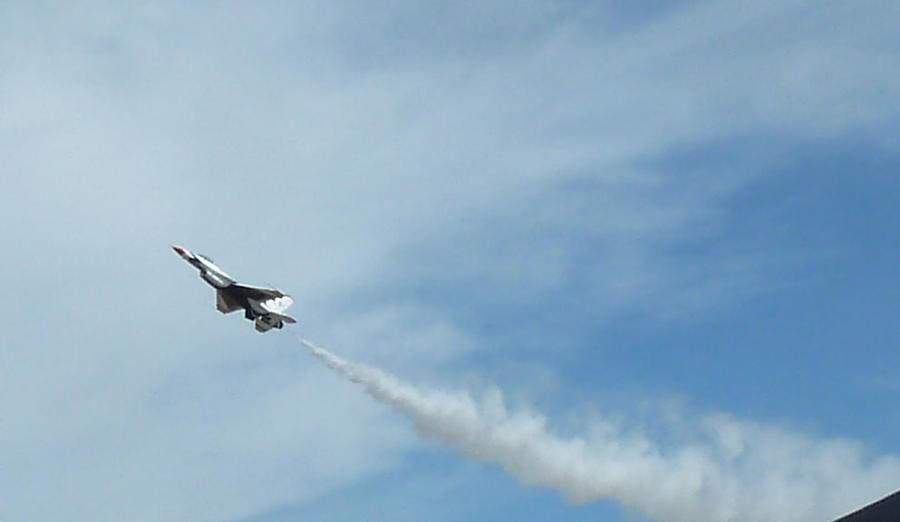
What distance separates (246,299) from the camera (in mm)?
174625

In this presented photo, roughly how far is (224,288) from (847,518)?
92.0 m

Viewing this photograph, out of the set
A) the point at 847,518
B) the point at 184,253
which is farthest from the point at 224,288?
the point at 847,518

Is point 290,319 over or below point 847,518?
over

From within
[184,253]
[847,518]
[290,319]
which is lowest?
[847,518]

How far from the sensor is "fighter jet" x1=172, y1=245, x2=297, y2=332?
174m

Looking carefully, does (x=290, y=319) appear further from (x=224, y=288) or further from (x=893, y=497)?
(x=893, y=497)

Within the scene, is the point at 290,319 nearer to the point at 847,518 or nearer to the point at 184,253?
the point at 184,253

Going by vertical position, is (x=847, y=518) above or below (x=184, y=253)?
below

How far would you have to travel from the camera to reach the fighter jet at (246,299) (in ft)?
571

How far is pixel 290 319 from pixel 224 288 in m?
10.9

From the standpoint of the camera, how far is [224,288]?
176m

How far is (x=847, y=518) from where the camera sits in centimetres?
14350

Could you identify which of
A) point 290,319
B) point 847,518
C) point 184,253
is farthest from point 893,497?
point 184,253

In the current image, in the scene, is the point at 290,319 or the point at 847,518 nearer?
the point at 847,518
